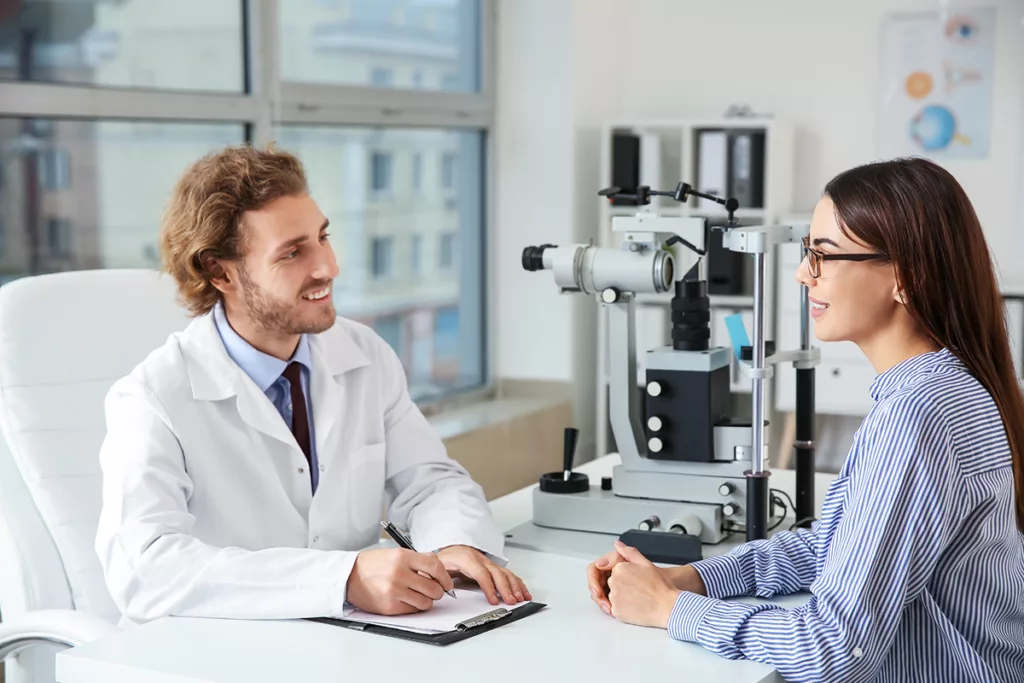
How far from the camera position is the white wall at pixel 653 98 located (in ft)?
14.5

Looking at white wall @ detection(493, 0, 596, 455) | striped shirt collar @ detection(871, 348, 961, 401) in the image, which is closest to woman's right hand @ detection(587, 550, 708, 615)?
striped shirt collar @ detection(871, 348, 961, 401)

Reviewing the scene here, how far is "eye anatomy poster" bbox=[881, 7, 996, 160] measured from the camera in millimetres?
4301

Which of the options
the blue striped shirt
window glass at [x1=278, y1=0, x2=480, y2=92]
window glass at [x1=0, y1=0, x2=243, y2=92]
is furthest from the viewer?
window glass at [x1=278, y1=0, x2=480, y2=92]

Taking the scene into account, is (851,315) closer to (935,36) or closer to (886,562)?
(886,562)

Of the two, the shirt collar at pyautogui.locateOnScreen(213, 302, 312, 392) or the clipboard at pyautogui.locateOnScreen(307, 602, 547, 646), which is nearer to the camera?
the clipboard at pyautogui.locateOnScreen(307, 602, 547, 646)

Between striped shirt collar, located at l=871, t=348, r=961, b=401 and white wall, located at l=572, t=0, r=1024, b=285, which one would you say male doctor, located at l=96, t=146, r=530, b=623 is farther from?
white wall, located at l=572, t=0, r=1024, b=285

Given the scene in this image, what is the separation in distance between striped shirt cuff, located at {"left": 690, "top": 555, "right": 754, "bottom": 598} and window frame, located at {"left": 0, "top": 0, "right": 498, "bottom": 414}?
2.03 m

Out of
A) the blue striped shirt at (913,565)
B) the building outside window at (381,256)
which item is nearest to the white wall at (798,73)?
the building outside window at (381,256)

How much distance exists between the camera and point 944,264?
4.65ft

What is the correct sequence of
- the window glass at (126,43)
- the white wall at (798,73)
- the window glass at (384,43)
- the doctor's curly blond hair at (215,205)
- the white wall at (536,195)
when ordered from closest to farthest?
the doctor's curly blond hair at (215,205) → the window glass at (126,43) → the window glass at (384,43) → the white wall at (798,73) → the white wall at (536,195)

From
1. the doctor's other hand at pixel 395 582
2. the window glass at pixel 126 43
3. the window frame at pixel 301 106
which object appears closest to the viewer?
the doctor's other hand at pixel 395 582

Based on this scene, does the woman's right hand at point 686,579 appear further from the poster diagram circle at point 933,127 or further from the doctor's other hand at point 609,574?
the poster diagram circle at point 933,127

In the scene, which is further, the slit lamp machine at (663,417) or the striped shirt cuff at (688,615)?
the slit lamp machine at (663,417)

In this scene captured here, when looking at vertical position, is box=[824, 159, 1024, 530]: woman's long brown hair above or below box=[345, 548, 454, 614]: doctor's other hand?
above
